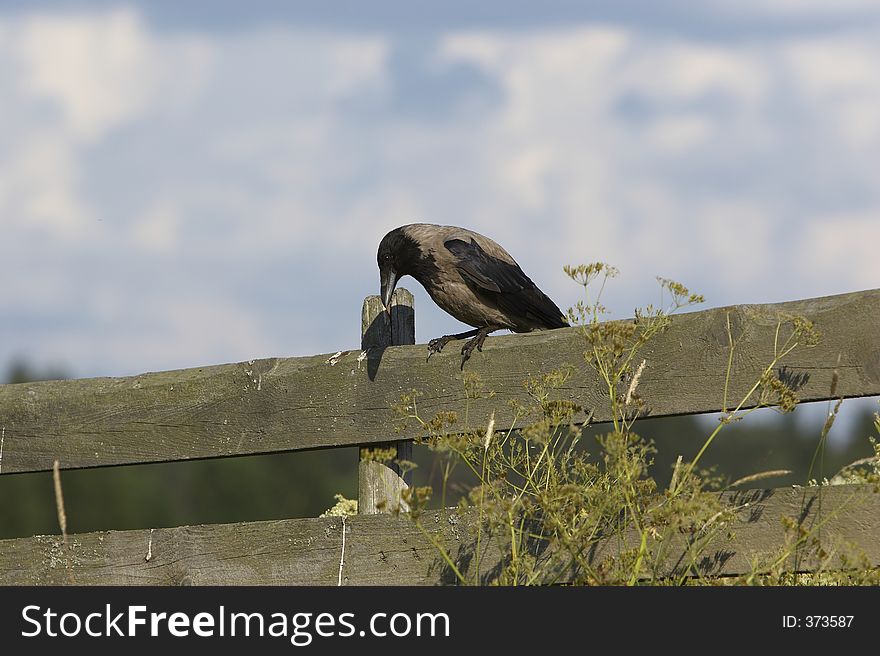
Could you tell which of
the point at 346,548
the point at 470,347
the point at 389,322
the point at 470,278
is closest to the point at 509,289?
the point at 470,278

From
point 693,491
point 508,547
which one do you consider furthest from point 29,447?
point 693,491

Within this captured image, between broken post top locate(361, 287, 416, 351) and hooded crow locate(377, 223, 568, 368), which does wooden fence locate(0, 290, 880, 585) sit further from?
hooded crow locate(377, 223, 568, 368)

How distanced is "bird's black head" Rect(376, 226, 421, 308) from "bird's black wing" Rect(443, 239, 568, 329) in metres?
0.32

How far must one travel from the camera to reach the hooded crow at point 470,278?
6.30 metres

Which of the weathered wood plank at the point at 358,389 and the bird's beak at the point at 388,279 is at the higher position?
the bird's beak at the point at 388,279

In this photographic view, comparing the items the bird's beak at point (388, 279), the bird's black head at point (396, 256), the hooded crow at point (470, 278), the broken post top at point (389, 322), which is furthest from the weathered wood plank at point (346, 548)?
the bird's black head at point (396, 256)

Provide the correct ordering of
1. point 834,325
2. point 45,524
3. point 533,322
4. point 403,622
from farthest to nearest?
point 45,524 → point 533,322 → point 834,325 → point 403,622

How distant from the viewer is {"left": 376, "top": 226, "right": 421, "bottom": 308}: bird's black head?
6.64 metres

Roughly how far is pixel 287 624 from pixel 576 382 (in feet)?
4.65

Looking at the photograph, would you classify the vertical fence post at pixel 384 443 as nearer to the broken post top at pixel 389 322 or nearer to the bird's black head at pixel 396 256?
the broken post top at pixel 389 322

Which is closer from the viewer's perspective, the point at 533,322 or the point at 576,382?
the point at 576,382

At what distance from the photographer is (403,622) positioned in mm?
3479

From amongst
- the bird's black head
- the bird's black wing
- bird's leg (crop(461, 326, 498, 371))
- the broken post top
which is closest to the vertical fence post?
the broken post top

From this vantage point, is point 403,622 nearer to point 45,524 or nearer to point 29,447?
point 29,447
